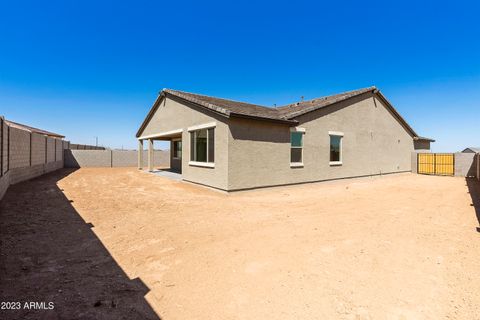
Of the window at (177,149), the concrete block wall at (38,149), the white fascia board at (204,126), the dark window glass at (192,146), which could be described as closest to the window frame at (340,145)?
the white fascia board at (204,126)

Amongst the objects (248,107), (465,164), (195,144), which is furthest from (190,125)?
(465,164)

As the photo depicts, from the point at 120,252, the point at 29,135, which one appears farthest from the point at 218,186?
the point at 29,135

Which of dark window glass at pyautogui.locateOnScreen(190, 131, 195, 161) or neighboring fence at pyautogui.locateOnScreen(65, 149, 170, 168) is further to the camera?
neighboring fence at pyautogui.locateOnScreen(65, 149, 170, 168)

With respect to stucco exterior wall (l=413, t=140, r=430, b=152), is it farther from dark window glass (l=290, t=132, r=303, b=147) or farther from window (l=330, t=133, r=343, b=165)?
dark window glass (l=290, t=132, r=303, b=147)

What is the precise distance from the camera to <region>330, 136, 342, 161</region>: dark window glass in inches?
Answer: 563

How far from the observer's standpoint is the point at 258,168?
35.7 ft

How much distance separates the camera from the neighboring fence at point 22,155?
9003mm

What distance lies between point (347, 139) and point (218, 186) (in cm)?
956

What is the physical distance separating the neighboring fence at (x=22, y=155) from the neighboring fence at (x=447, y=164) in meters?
27.9

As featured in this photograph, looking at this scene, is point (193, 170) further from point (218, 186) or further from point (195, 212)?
point (195, 212)

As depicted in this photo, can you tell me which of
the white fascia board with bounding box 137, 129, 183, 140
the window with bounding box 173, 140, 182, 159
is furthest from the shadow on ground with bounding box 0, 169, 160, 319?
the window with bounding box 173, 140, 182, 159

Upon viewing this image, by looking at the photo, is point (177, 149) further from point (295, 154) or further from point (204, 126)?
point (295, 154)

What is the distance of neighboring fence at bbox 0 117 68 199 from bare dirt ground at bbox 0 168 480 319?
2.95 metres

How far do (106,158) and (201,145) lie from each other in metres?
18.4
